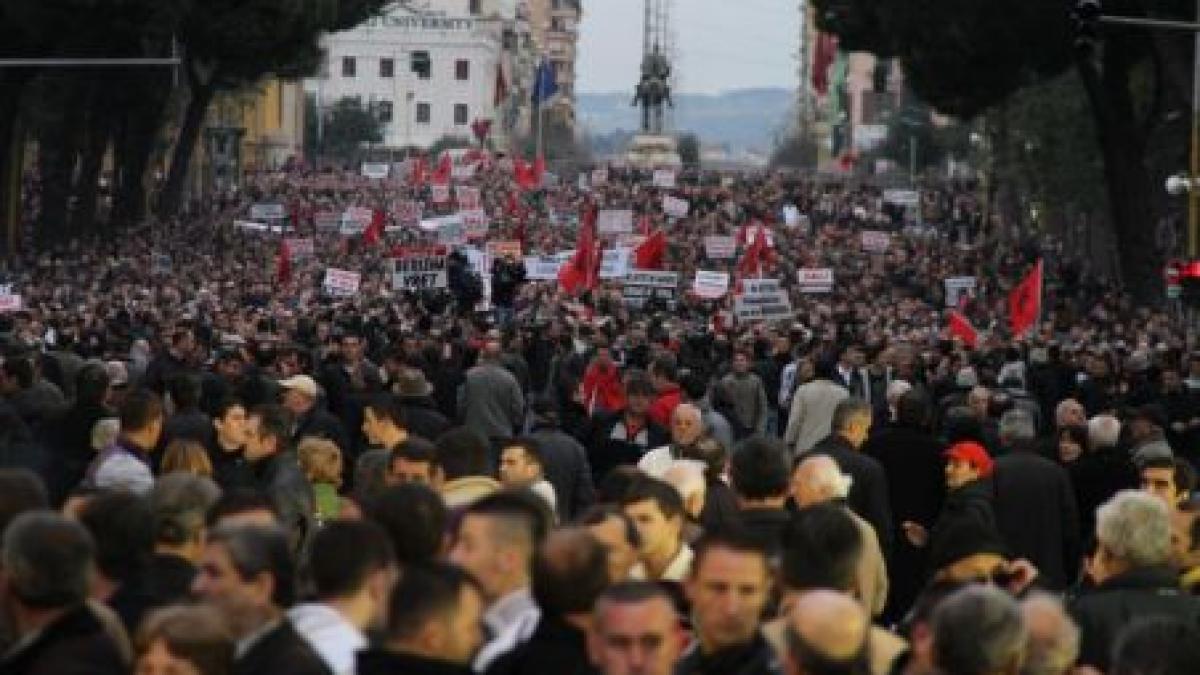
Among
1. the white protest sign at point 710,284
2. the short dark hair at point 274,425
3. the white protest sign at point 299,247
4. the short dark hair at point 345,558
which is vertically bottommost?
the white protest sign at point 299,247

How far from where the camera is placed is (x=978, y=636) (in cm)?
828

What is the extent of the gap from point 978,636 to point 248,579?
73.6 inches

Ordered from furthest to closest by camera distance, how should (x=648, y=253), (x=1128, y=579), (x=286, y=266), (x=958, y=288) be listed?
(x=286, y=266) → (x=958, y=288) → (x=648, y=253) → (x=1128, y=579)

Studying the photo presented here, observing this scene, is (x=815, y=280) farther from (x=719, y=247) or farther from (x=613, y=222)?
(x=613, y=222)

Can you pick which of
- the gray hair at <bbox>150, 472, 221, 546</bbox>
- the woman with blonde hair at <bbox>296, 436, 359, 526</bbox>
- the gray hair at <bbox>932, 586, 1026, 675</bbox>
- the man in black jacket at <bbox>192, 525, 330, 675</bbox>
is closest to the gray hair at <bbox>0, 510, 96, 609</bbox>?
the man in black jacket at <bbox>192, 525, 330, 675</bbox>

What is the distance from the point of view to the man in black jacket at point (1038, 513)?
15.3 m

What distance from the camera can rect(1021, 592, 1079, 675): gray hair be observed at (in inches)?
349

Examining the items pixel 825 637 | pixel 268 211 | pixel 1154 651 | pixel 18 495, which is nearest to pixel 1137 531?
pixel 1154 651

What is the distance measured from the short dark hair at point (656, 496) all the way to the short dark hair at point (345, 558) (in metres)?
2.35

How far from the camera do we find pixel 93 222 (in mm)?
76375

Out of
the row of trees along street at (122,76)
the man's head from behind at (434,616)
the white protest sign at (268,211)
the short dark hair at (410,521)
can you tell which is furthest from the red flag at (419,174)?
the man's head from behind at (434,616)

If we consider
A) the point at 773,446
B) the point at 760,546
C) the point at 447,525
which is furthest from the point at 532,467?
the point at 760,546

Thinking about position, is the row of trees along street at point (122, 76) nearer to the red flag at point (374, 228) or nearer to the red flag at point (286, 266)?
the red flag at point (374, 228)

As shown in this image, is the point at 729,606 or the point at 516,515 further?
the point at 516,515
